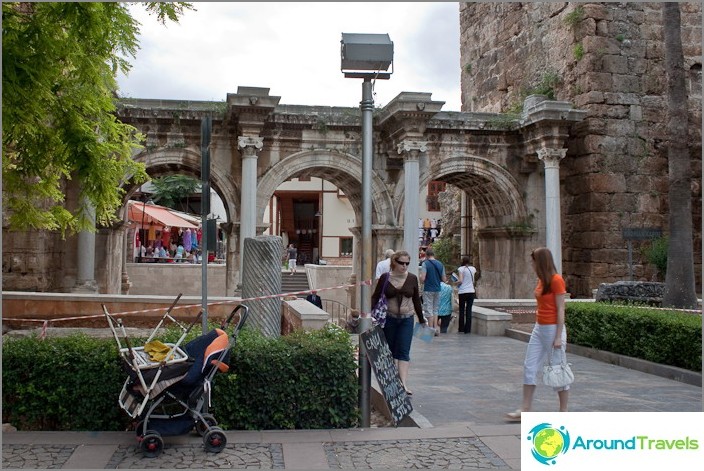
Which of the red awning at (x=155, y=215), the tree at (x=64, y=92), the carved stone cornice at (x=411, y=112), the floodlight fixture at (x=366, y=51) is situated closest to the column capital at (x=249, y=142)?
the carved stone cornice at (x=411, y=112)

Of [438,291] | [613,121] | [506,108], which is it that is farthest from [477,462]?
[506,108]

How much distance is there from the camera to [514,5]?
22094 mm

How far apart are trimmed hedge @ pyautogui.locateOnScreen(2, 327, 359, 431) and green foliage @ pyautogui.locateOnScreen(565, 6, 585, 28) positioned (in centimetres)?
1545

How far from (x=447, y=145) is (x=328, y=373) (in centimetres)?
1362

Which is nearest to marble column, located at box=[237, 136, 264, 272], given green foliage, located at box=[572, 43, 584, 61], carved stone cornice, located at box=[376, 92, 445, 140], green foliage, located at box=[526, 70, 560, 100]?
carved stone cornice, located at box=[376, 92, 445, 140]

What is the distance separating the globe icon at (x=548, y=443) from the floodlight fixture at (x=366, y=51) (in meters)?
3.60

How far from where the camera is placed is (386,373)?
611 cm

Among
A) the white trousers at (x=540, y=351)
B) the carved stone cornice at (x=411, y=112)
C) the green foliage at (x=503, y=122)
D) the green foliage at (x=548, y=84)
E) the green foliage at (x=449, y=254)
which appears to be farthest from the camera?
the green foliage at (x=449, y=254)

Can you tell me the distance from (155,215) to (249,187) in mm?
14604

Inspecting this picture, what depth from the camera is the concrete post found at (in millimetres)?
8945

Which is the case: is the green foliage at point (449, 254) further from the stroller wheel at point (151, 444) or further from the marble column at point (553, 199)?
the stroller wheel at point (151, 444)

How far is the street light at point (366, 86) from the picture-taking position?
6.05 metres

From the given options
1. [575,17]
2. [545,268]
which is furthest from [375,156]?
[545,268]

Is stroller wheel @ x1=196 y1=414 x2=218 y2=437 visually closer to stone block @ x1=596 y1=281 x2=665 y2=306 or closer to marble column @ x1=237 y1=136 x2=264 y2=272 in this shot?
stone block @ x1=596 y1=281 x2=665 y2=306
